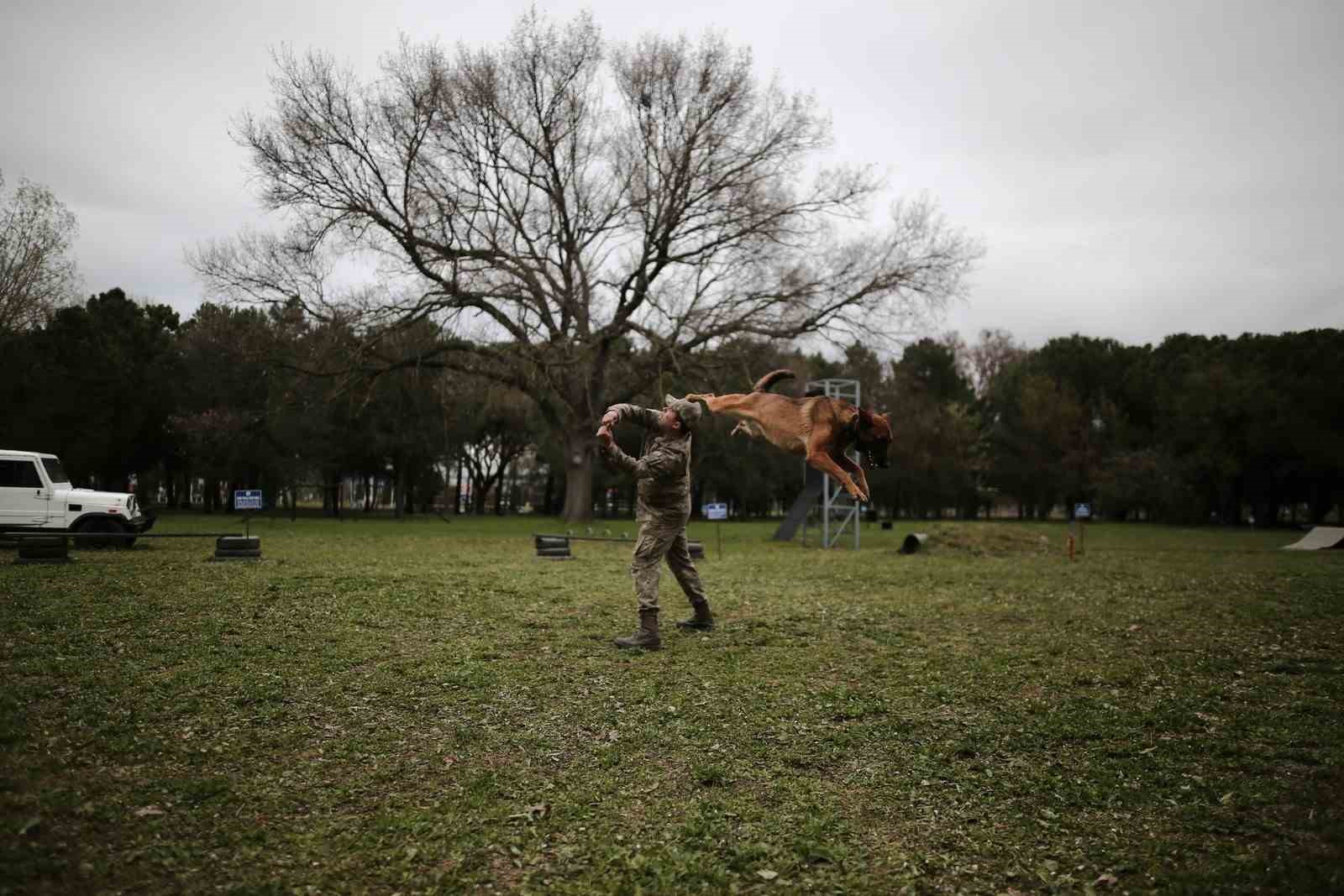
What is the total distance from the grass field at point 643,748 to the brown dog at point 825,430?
199 cm

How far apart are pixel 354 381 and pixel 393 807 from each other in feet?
77.5

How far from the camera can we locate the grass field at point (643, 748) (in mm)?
4113

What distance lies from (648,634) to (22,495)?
552 inches

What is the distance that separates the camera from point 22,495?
15227 mm

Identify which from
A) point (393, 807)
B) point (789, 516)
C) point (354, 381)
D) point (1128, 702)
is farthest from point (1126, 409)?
point (393, 807)

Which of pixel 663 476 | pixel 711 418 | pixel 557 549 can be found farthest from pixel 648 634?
pixel 711 418

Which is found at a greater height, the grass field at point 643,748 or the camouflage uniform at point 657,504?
the camouflage uniform at point 657,504

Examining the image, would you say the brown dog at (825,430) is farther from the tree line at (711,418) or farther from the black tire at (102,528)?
the tree line at (711,418)

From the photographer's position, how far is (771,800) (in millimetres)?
4906

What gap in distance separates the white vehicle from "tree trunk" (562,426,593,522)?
16.1m

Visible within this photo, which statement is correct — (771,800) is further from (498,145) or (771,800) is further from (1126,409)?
(1126,409)

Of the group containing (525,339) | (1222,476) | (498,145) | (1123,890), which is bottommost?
(1123,890)

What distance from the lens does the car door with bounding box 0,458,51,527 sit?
15180mm

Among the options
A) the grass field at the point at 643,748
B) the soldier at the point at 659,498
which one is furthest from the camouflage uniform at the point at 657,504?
the grass field at the point at 643,748
